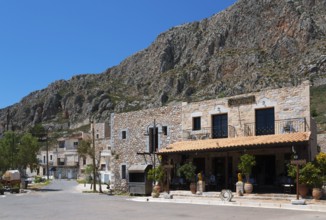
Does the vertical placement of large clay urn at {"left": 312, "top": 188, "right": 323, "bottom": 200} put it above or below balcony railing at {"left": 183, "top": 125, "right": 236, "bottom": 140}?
below

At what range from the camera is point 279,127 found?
2777 cm

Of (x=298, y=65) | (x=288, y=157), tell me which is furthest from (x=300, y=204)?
(x=298, y=65)

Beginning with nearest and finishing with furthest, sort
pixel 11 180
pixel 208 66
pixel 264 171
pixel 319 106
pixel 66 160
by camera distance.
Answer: pixel 264 171, pixel 11 180, pixel 319 106, pixel 66 160, pixel 208 66

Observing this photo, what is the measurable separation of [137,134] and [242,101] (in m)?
10.5

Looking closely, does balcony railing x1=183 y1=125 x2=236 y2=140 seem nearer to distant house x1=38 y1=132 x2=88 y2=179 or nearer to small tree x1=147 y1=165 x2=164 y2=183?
small tree x1=147 y1=165 x2=164 y2=183

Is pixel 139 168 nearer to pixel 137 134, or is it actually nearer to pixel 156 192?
pixel 137 134

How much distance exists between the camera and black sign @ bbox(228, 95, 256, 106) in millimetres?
29328

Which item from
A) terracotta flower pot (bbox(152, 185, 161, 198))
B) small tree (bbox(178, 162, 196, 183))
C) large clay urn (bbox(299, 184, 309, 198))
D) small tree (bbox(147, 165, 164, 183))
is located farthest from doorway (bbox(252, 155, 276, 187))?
terracotta flower pot (bbox(152, 185, 161, 198))

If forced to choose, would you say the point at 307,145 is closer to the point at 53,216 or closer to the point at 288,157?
the point at 288,157

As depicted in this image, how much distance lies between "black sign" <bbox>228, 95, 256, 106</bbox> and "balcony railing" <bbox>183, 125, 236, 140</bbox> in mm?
1688

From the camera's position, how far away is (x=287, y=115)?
90.1 ft

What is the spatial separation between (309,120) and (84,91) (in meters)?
131

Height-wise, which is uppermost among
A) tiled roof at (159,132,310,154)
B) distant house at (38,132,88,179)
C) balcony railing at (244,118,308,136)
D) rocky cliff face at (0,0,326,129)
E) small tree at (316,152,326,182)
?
rocky cliff face at (0,0,326,129)

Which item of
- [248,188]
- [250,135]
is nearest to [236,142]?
[250,135]
